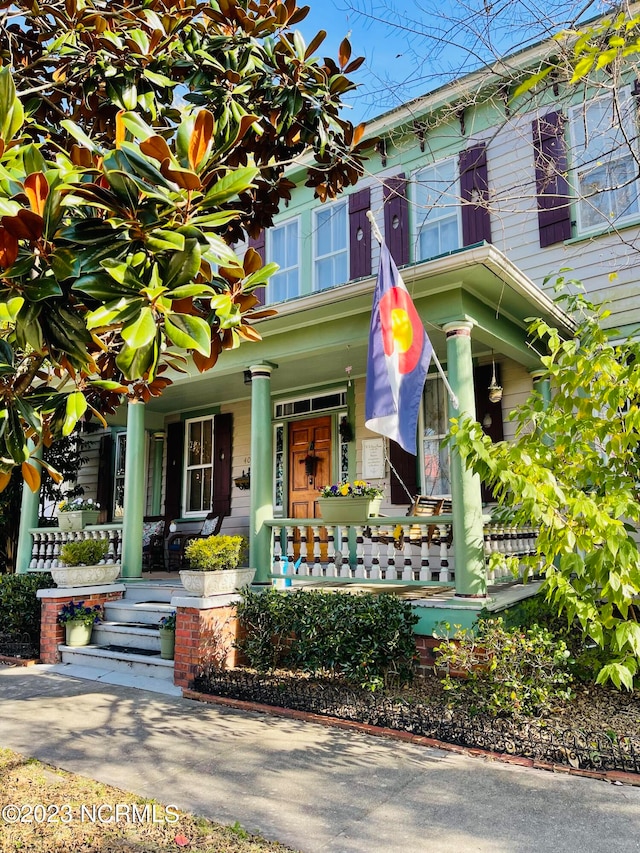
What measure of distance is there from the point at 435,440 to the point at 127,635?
452 cm

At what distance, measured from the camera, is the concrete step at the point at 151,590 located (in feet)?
24.6

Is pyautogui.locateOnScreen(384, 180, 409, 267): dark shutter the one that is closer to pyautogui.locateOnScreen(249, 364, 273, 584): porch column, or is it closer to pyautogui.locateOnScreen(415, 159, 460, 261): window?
pyautogui.locateOnScreen(415, 159, 460, 261): window

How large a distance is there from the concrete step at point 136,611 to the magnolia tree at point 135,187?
409 centimetres

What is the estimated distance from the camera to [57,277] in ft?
6.31

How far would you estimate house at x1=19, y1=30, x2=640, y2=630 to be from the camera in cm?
575

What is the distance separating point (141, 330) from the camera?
5.81ft

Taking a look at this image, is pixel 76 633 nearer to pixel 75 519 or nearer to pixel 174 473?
pixel 75 519

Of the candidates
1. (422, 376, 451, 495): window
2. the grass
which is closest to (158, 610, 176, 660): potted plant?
the grass

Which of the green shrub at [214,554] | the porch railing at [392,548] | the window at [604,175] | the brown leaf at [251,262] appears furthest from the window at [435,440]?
the brown leaf at [251,262]

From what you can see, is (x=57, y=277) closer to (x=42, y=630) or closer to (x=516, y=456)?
(x=516, y=456)

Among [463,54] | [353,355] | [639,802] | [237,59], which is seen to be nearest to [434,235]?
[353,355]

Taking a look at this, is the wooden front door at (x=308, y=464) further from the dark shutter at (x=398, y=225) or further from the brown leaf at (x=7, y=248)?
the brown leaf at (x=7, y=248)

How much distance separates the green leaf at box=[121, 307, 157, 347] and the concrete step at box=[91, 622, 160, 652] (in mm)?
5722

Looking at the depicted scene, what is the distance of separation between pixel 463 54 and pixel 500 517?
3743 millimetres
